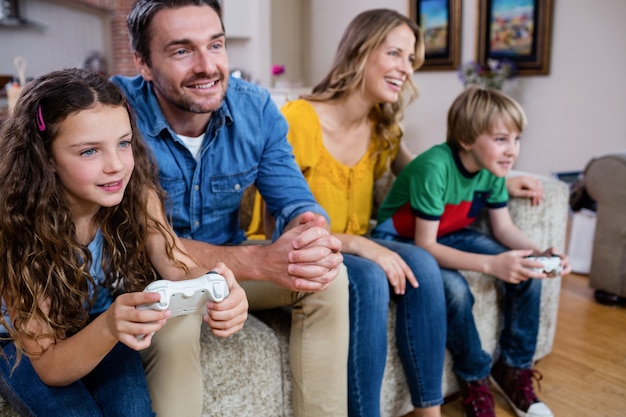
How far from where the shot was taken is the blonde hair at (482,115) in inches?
71.3

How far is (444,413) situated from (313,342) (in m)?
0.62

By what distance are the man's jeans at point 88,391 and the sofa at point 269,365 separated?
2.2 inches

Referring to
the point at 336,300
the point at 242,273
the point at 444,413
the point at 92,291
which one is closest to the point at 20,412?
the point at 92,291

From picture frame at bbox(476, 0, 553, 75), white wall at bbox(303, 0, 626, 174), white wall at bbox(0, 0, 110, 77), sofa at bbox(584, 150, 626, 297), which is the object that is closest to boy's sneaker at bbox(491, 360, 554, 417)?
sofa at bbox(584, 150, 626, 297)

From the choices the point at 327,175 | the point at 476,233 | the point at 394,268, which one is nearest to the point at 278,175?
the point at 327,175

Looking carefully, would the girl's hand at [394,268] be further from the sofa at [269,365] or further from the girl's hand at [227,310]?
the girl's hand at [227,310]

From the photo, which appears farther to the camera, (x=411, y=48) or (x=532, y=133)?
(x=532, y=133)

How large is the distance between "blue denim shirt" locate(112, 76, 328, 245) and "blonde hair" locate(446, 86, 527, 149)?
543 millimetres

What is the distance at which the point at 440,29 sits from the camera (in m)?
4.96

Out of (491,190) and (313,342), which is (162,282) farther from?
(491,190)

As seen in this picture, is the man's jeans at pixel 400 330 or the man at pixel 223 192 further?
the man's jeans at pixel 400 330

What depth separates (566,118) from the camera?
4.21 metres

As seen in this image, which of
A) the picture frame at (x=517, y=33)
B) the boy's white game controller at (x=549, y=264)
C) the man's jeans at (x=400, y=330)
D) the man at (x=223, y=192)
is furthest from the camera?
the picture frame at (x=517, y=33)

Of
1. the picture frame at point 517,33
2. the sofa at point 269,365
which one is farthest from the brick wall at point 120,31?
the sofa at point 269,365
